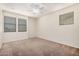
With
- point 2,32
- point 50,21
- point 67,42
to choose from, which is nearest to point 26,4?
point 50,21

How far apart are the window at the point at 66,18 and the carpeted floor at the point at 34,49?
586 millimetres

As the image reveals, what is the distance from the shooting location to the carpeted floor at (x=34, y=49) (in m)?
1.79

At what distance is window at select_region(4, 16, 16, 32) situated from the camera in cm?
177

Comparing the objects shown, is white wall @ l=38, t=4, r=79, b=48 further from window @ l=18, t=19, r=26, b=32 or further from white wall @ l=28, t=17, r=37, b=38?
window @ l=18, t=19, r=26, b=32

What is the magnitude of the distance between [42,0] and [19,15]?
668 millimetres

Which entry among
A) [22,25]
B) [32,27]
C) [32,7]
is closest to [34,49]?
[32,27]

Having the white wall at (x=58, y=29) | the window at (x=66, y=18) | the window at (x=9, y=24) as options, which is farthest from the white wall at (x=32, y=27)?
the window at (x=66, y=18)

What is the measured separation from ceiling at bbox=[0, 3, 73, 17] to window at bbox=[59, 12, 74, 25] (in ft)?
0.76

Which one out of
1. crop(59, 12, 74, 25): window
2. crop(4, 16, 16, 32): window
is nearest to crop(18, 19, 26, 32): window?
crop(4, 16, 16, 32): window

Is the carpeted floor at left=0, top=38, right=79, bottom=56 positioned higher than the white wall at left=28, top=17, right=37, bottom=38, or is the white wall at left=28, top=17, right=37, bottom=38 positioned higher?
the white wall at left=28, top=17, right=37, bottom=38

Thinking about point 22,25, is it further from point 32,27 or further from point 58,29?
point 58,29

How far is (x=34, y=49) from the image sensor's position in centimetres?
186

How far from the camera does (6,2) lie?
1.78 metres

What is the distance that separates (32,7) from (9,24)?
0.70 meters
